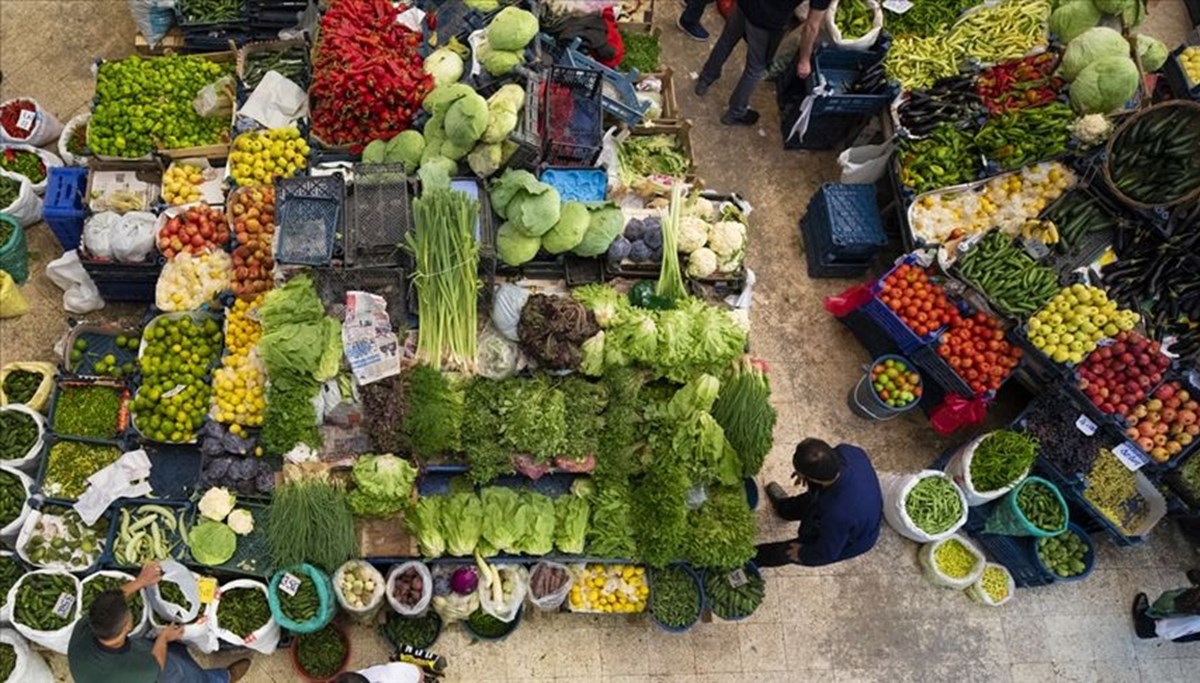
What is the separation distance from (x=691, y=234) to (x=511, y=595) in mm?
2776

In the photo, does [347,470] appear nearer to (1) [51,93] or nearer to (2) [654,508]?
(2) [654,508]

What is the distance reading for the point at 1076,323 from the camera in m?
6.21

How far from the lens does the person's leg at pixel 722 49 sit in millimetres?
7395

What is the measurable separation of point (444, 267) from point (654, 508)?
2.09 m

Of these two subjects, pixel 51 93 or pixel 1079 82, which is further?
pixel 51 93

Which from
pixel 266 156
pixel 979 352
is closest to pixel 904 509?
pixel 979 352

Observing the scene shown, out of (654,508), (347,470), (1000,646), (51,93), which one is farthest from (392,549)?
(51,93)

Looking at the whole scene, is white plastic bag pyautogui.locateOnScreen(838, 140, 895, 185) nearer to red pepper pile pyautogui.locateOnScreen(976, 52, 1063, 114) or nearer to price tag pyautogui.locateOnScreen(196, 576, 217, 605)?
red pepper pile pyautogui.locateOnScreen(976, 52, 1063, 114)

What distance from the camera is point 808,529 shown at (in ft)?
17.4

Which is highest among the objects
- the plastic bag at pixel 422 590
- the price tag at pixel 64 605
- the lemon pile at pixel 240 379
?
the lemon pile at pixel 240 379

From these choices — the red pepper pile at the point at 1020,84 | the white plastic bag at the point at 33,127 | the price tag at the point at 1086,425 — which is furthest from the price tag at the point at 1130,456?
the white plastic bag at the point at 33,127

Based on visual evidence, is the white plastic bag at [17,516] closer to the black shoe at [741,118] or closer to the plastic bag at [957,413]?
the black shoe at [741,118]

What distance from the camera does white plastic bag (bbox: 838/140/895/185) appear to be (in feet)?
23.3

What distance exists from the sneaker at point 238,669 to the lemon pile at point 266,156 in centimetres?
328
